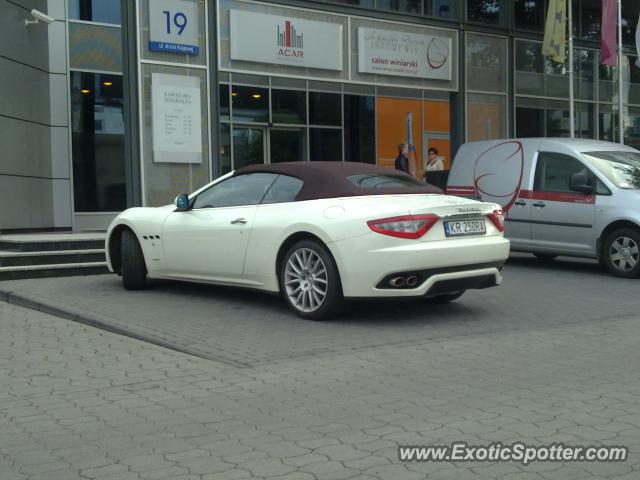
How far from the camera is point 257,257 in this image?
7.90 m

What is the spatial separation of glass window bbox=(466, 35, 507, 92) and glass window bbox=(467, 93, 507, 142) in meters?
0.26

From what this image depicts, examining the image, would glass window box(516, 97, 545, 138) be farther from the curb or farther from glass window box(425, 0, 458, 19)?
the curb

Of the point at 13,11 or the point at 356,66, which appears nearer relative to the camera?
the point at 13,11

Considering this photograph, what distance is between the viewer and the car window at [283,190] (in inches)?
314

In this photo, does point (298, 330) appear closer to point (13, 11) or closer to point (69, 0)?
point (13, 11)

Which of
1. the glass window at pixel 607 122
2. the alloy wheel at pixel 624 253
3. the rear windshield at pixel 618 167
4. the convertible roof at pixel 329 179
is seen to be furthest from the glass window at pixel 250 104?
the glass window at pixel 607 122

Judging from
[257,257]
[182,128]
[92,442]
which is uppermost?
[182,128]

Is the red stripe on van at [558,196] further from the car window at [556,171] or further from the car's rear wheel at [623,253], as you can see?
the car's rear wheel at [623,253]

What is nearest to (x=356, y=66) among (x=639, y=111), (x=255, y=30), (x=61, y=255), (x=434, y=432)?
(x=255, y=30)

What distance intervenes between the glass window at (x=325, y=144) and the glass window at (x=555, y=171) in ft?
24.7

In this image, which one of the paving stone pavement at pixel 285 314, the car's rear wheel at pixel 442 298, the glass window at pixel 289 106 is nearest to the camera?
the paving stone pavement at pixel 285 314

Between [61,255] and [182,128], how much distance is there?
19.7ft

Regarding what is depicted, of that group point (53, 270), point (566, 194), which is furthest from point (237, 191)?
point (566, 194)

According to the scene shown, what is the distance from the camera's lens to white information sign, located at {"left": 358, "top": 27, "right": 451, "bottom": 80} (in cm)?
1925
